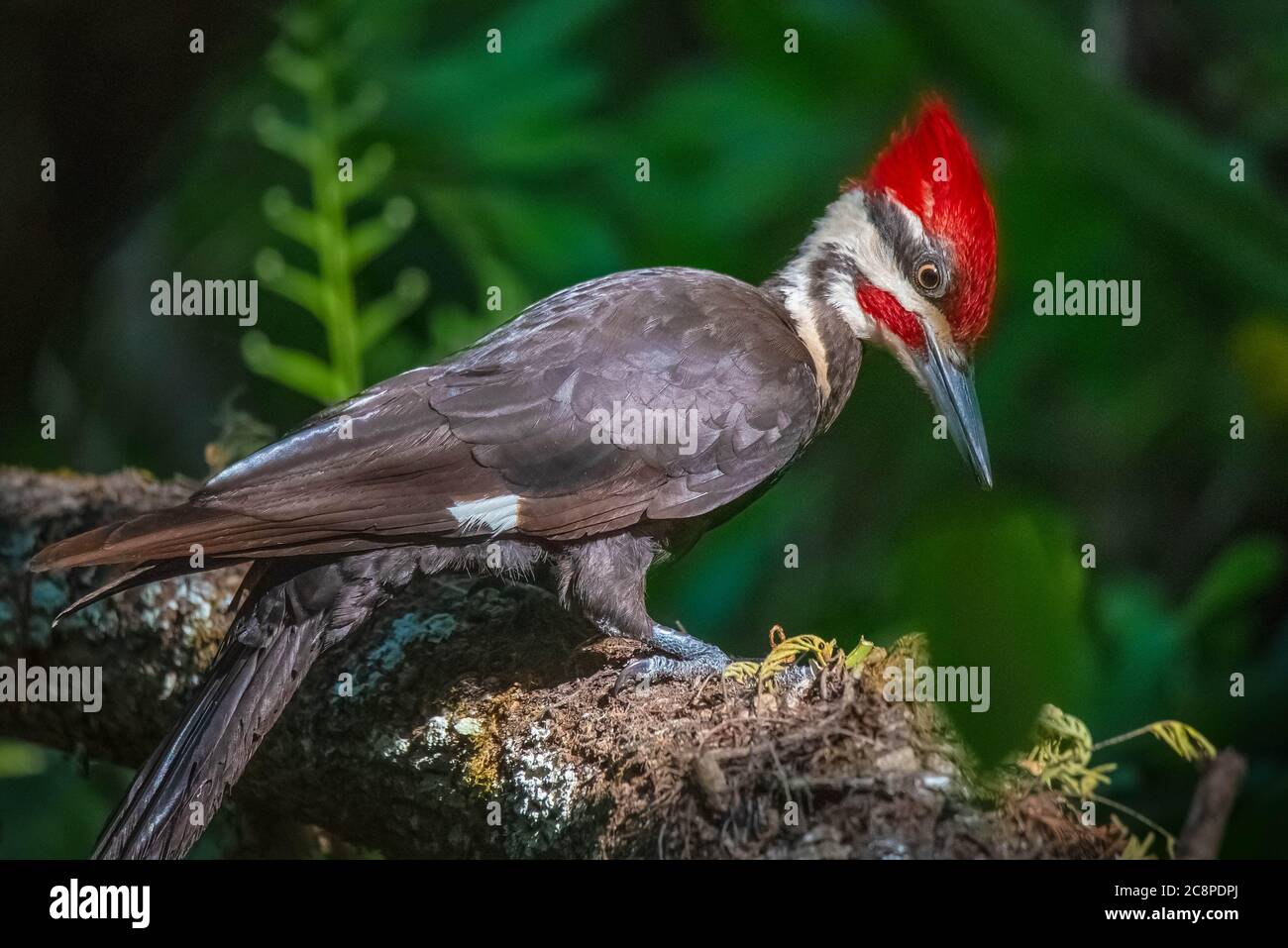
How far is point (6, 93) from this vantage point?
3191 millimetres

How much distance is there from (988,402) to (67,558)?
2.11 m

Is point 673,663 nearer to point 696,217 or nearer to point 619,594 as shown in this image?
point 619,594

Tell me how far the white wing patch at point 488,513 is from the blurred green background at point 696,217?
0.81 metres

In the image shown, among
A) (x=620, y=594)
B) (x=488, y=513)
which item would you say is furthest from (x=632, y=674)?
(x=488, y=513)

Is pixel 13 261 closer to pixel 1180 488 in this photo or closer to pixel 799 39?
pixel 799 39

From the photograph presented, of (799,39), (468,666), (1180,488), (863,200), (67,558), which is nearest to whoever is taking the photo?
(67,558)

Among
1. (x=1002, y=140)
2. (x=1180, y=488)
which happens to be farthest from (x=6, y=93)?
(x=1180, y=488)

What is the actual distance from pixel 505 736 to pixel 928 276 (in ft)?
3.43

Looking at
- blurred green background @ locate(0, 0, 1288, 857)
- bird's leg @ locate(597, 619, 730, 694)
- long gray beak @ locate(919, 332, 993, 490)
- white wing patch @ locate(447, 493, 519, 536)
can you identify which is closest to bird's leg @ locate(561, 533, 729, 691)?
bird's leg @ locate(597, 619, 730, 694)

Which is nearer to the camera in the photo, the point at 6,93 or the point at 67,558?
the point at 67,558

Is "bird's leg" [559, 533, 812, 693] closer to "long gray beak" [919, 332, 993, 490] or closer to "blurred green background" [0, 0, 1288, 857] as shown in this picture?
"long gray beak" [919, 332, 993, 490]

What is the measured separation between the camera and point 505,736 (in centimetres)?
178
